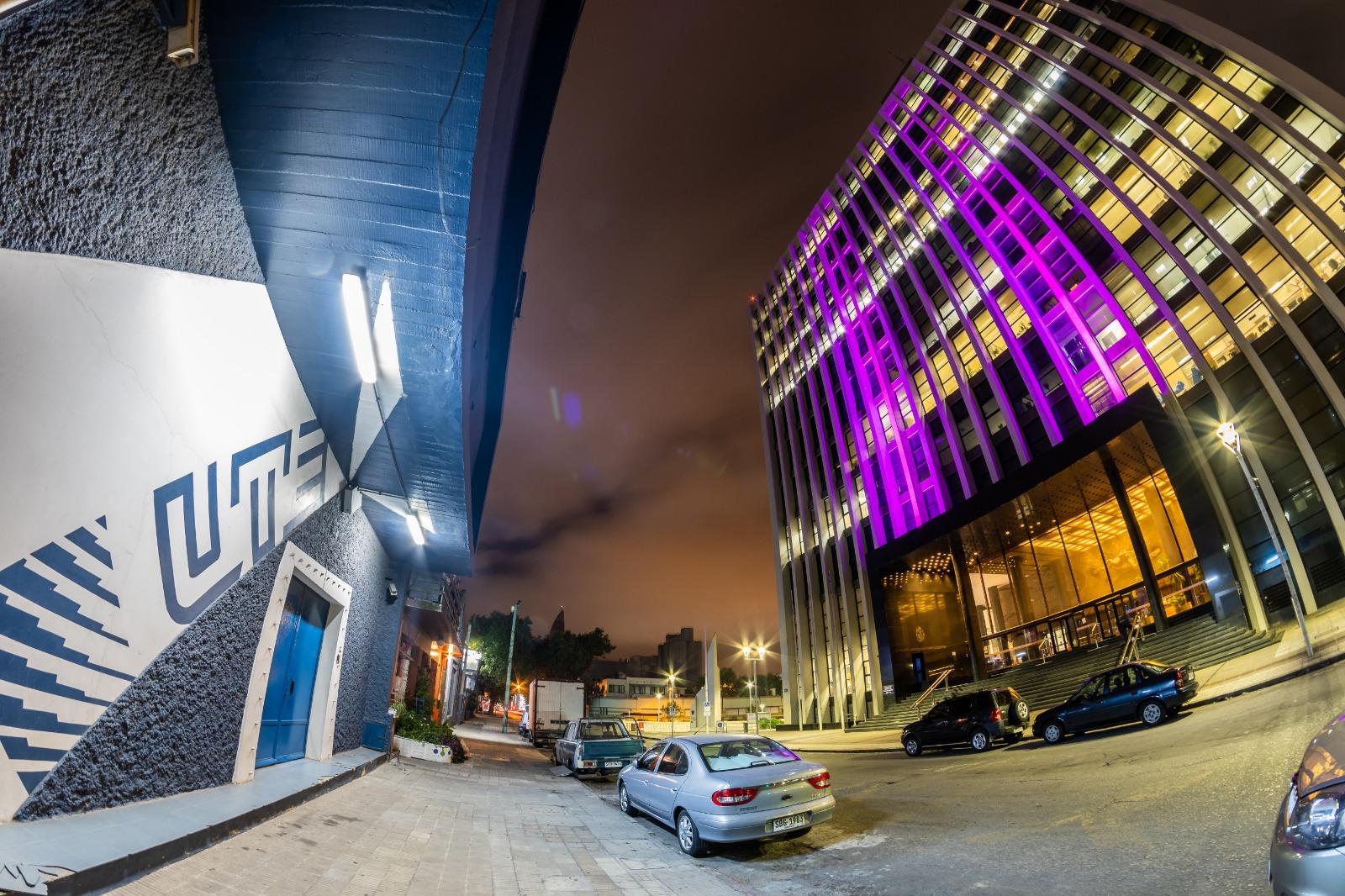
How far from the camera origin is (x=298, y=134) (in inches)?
162

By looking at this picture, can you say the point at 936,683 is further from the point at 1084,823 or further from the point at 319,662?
the point at 319,662

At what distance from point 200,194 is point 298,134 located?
1.13 m

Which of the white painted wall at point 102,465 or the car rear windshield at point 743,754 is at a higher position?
the white painted wall at point 102,465

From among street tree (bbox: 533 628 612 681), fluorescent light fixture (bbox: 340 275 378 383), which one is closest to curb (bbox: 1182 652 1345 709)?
fluorescent light fixture (bbox: 340 275 378 383)

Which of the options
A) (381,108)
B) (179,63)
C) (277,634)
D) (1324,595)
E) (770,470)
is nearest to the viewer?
(179,63)

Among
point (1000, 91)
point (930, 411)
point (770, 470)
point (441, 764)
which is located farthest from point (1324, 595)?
point (770, 470)

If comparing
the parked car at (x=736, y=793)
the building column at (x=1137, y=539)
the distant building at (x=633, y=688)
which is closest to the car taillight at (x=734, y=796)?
the parked car at (x=736, y=793)

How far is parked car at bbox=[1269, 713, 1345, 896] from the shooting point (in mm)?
2305

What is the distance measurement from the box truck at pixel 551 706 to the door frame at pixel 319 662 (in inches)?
757

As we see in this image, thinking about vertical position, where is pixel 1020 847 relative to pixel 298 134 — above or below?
below

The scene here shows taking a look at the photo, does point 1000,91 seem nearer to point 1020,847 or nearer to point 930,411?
point 930,411

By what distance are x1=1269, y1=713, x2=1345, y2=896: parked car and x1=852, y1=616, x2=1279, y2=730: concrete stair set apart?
17344 millimetres

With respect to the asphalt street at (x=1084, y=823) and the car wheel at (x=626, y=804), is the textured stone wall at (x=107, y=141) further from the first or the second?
the car wheel at (x=626, y=804)

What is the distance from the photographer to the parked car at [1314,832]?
230cm
